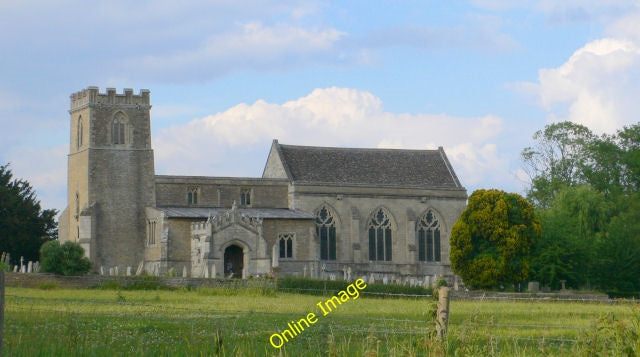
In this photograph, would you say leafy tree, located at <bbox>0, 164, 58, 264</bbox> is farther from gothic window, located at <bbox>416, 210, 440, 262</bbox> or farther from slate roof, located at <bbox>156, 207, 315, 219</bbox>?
gothic window, located at <bbox>416, 210, 440, 262</bbox>

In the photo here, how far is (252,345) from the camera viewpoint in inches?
755

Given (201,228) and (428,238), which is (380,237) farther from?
(201,228)

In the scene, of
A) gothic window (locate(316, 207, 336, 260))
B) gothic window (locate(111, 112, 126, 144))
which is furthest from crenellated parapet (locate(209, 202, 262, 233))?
gothic window (locate(111, 112, 126, 144))

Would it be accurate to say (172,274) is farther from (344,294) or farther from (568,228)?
(568,228)

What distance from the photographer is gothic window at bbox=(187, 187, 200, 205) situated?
65250 millimetres

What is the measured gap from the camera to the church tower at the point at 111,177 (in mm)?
62156

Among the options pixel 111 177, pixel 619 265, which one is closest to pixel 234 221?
pixel 111 177

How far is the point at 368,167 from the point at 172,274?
19.2 meters

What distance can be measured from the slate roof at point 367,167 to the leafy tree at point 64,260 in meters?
17.7

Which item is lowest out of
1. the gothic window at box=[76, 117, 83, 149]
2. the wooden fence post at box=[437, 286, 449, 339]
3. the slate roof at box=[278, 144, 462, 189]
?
Answer: the wooden fence post at box=[437, 286, 449, 339]

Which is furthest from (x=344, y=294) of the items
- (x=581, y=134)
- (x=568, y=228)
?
(x=581, y=134)

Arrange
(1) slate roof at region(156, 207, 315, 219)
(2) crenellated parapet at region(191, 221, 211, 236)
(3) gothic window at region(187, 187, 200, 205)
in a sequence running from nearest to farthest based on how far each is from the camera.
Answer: (2) crenellated parapet at region(191, 221, 211, 236), (1) slate roof at region(156, 207, 315, 219), (3) gothic window at region(187, 187, 200, 205)

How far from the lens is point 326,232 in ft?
220

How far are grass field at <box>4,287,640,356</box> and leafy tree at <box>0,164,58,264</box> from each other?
2702cm
